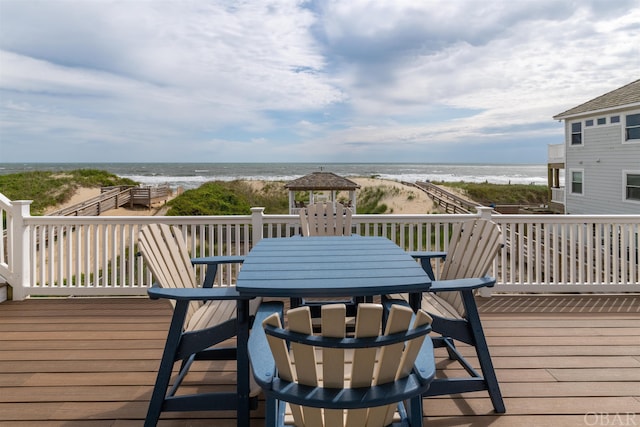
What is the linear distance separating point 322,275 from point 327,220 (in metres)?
2.02

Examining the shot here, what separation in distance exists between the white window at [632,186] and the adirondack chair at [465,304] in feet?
44.0

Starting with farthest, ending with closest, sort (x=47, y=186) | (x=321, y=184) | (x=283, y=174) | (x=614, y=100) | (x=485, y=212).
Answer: (x=283, y=174), (x=47, y=186), (x=614, y=100), (x=321, y=184), (x=485, y=212)

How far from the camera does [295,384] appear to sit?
3.81ft

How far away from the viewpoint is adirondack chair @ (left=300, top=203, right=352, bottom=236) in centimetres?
390

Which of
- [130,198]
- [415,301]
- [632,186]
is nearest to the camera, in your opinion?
[415,301]

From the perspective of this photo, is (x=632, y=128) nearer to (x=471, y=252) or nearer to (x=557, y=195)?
(x=557, y=195)

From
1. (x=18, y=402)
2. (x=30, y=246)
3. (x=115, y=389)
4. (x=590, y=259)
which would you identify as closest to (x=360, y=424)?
(x=115, y=389)

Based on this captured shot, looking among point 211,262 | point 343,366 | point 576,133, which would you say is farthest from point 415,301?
point 576,133

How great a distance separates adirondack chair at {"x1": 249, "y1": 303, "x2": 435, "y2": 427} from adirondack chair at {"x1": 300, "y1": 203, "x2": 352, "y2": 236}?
2.69m

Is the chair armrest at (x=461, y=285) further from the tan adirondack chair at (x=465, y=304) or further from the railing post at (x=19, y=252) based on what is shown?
the railing post at (x=19, y=252)

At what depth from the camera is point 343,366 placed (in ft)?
3.66

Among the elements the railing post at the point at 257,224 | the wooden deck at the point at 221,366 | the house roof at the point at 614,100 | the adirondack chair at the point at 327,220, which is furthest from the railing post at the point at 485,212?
the house roof at the point at 614,100

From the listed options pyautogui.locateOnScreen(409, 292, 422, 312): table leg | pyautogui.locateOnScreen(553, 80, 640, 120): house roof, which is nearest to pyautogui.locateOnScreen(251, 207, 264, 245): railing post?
pyautogui.locateOnScreen(409, 292, 422, 312): table leg

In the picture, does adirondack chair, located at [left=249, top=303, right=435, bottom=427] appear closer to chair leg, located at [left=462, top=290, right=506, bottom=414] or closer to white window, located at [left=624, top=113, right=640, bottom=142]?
chair leg, located at [left=462, top=290, right=506, bottom=414]
